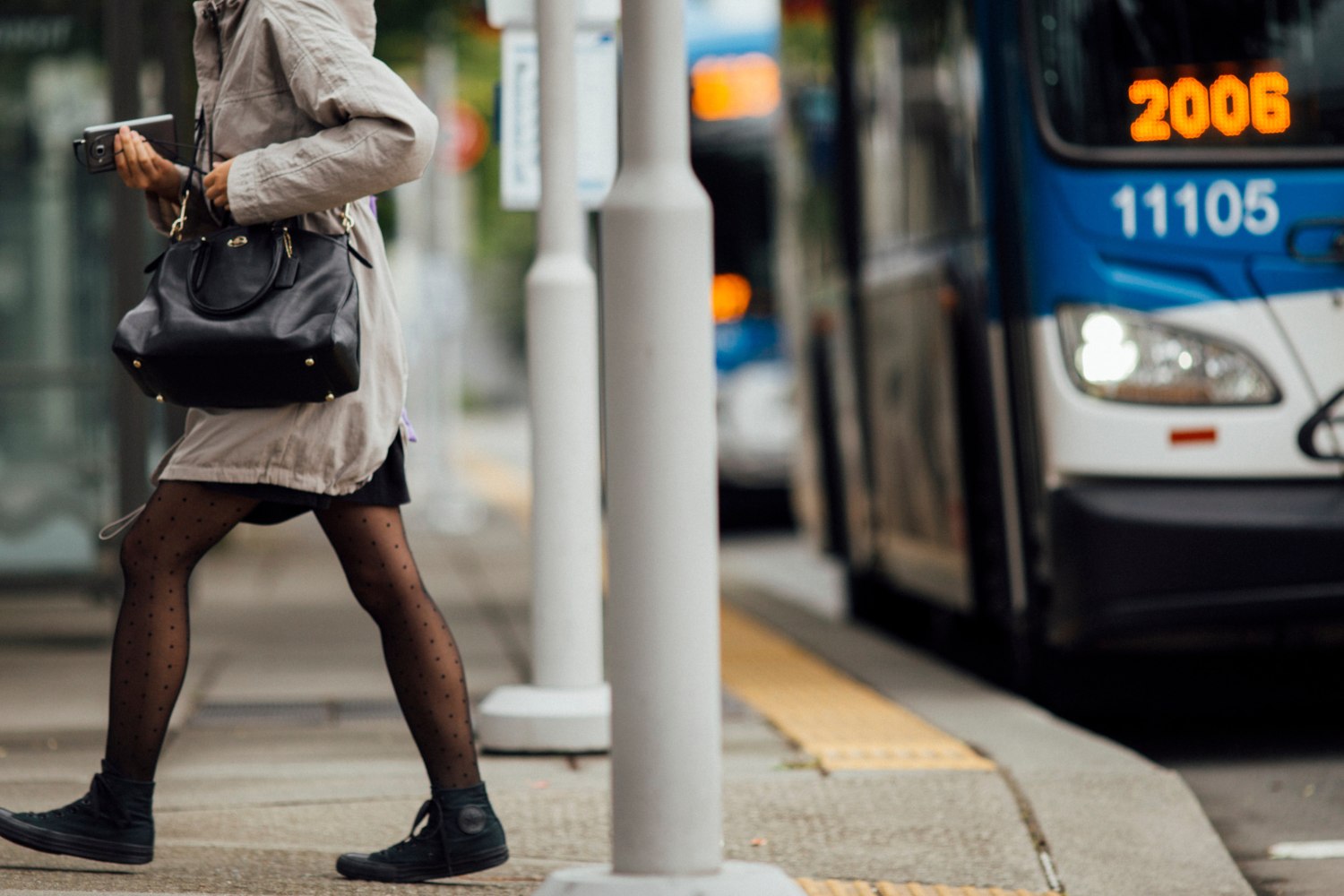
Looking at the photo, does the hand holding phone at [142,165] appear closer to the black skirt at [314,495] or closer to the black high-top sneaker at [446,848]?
the black skirt at [314,495]

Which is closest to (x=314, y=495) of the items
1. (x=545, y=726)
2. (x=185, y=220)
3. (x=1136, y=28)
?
(x=185, y=220)

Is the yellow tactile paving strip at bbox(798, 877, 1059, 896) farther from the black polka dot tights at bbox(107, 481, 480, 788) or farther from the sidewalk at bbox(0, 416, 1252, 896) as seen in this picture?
the black polka dot tights at bbox(107, 481, 480, 788)

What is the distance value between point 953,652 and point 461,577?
382cm

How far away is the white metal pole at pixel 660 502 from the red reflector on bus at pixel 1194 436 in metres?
2.58

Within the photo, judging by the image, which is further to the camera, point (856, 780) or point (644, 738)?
point (856, 780)

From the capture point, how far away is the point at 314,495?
11.6ft

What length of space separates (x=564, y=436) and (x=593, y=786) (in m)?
0.96

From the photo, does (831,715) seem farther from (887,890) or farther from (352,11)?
(352,11)

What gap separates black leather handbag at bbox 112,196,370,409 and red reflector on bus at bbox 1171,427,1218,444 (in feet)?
8.47

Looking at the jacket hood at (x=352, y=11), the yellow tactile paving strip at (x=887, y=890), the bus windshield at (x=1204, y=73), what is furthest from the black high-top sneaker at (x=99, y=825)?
the bus windshield at (x=1204, y=73)

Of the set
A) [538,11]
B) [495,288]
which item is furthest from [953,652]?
[495,288]

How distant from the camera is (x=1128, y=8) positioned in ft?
18.3

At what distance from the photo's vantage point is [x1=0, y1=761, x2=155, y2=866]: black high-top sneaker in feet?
11.8

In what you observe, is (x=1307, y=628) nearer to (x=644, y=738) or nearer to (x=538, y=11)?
(x=538, y=11)
